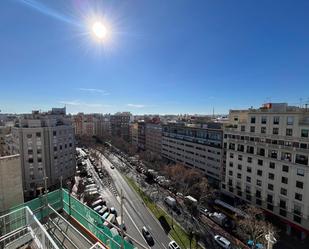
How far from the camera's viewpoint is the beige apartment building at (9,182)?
12.9 m

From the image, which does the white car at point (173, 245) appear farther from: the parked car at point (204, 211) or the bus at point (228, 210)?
the bus at point (228, 210)

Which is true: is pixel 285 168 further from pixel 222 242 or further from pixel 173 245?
pixel 173 245

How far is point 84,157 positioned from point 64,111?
2252 centimetres

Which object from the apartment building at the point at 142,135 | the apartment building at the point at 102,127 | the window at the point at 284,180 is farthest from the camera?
the apartment building at the point at 102,127

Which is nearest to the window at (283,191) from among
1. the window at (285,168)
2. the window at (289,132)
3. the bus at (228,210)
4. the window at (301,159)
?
the window at (285,168)

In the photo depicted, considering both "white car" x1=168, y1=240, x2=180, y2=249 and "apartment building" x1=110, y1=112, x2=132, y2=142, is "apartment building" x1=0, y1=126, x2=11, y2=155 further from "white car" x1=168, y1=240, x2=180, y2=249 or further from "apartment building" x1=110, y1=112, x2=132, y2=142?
"apartment building" x1=110, y1=112, x2=132, y2=142

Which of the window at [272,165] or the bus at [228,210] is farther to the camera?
the bus at [228,210]

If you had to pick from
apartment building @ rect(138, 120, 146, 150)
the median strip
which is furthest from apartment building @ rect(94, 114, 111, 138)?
the median strip

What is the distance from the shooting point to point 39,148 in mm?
37781

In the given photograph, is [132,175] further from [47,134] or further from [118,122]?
[118,122]

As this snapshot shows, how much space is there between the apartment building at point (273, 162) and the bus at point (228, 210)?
346 centimetres

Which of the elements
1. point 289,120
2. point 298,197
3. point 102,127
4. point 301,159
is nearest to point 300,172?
point 301,159

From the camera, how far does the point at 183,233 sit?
27.1 meters

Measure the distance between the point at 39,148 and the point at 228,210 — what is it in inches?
1521
